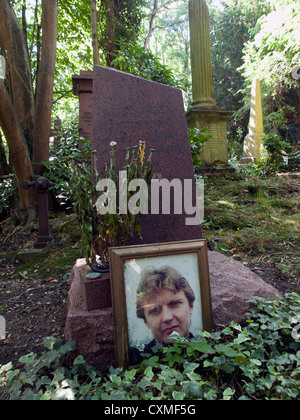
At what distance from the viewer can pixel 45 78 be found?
4652 millimetres

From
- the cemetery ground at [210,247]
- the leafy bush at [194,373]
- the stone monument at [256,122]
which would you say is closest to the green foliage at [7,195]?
the cemetery ground at [210,247]

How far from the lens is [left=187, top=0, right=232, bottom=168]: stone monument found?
22.1ft

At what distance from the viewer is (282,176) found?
21.8 feet

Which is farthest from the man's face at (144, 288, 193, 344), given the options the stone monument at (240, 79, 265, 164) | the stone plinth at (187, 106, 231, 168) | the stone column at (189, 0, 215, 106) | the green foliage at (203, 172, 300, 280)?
the stone monument at (240, 79, 265, 164)

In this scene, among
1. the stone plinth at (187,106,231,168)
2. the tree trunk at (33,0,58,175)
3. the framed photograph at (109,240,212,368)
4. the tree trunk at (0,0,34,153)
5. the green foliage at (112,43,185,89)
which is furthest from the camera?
the stone plinth at (187,106,231,168)

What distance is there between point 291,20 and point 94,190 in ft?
44.5

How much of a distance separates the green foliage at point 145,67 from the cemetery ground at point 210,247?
2.66 meters

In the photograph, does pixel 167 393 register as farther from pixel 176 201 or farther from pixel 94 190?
pixel 176 201

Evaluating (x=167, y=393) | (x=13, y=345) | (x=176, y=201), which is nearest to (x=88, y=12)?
(x=176, y=201)

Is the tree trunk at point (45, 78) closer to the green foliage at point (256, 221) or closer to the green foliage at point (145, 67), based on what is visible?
the green foliage at point (145, 67)

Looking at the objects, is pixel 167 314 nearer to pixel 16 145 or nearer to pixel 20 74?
pixel 16 145

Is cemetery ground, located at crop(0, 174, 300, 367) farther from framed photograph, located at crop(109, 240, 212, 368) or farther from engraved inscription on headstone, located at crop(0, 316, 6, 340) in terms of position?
framed photograph, located at crop(109, 240, 212, 368)

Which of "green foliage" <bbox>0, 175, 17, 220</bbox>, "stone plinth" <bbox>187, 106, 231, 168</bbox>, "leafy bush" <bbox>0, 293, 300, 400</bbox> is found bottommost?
"leafy bush" <bbox>0, 293, 300, 400</bbox>

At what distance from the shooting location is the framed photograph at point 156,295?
1.56m
